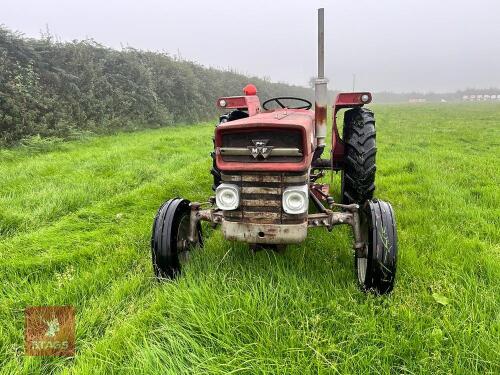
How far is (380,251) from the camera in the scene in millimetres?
2332

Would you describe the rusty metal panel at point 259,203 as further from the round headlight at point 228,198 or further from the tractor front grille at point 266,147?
the tractor front grille at point 266,147

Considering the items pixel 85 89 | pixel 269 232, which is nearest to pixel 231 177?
pixel 269 232

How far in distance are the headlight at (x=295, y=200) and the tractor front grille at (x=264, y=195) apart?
6 cm

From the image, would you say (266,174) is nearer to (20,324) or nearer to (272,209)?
(272,209)

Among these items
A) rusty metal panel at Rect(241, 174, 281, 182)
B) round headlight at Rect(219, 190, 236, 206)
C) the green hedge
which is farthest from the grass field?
the green hedge

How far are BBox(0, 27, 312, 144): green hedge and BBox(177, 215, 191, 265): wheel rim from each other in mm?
6658

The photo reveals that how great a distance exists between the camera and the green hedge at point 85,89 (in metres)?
8.57

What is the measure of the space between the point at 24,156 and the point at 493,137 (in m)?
12.3

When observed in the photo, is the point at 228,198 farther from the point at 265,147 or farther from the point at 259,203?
the point at 265,147

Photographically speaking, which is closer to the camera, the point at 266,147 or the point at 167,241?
the point at 266,147

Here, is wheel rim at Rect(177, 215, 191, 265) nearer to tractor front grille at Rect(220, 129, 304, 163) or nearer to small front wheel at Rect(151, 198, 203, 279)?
small front wheel at Rect(151, 198, 203, 279)

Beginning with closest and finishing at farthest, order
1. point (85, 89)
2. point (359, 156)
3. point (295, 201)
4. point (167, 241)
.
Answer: point (295, 201), point (167, 241), point (359, 156), point (85, 89)

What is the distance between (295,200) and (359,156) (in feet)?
5.08

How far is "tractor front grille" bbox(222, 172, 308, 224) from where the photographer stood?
244cm
